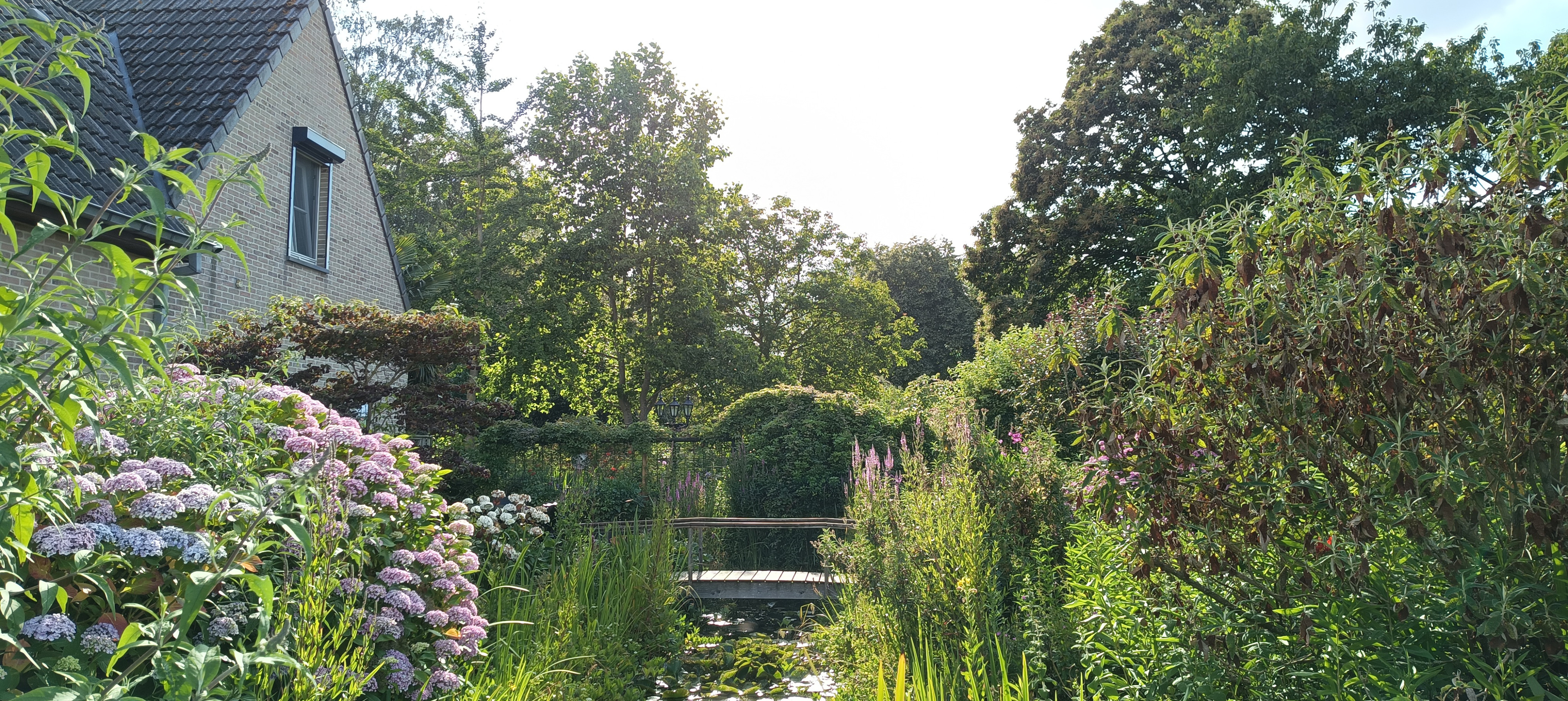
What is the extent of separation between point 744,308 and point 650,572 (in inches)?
832

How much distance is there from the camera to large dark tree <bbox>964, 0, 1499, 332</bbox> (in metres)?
19.7

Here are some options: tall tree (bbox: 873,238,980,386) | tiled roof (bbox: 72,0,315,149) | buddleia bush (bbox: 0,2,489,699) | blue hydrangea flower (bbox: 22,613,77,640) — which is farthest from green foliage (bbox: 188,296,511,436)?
tall tree (bbox: 873,238,980,386)

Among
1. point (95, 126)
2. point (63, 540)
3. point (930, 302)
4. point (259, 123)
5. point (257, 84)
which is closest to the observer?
point (63, 540)

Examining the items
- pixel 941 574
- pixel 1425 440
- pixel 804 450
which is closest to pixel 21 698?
pixel 1425 440

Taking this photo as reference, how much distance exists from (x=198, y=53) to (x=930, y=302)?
3248cm

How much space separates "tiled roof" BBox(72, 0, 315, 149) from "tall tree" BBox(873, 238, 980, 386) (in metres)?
30.2

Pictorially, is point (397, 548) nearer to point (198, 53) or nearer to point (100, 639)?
point (100, 639)

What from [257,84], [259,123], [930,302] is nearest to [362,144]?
[259,123]

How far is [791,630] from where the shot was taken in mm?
8203

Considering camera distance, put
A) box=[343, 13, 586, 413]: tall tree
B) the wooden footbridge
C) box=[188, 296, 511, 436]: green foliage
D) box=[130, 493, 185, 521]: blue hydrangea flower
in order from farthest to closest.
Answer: box=[343, 13, 586, 413]: tall tree
box=[188, 296, 511, 436]: green foliage
the wooden footbridge
box=[130, 493, 185, 521]: blue hydrangea flower

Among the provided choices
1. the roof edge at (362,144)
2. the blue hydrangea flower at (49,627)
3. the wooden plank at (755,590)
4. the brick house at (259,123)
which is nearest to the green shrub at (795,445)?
the wooden plank at (755,590)

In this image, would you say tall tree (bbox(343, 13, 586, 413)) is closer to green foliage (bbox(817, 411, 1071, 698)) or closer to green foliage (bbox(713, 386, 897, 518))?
green foliage (bbox(713, 386, 897, 518))

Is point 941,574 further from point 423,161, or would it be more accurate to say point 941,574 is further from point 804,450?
point 423,161

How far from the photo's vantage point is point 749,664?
6.91 metres
